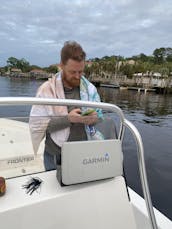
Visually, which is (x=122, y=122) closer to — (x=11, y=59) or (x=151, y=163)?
(x=151, y=163)

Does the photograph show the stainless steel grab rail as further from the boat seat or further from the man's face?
the man's face

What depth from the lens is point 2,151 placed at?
1.28 m

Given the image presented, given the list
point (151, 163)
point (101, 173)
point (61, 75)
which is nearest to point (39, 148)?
point (101, 173)

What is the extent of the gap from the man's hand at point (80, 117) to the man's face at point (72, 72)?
31 centimetres

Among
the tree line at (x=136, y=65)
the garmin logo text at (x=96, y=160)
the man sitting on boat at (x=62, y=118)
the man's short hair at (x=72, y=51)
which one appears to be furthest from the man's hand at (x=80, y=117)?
the tree line at (x=136, y=65)

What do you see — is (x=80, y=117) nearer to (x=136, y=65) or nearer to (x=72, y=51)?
(x=72, y=51)

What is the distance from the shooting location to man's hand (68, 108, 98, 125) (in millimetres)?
1394

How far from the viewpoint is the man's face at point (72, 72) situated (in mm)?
1558

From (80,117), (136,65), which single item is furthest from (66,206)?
(136,65)

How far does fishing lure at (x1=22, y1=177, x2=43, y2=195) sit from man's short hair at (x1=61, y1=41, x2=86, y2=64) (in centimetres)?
80

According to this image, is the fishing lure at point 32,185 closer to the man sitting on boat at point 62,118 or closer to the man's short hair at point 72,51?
the man sitting on boat at point 62,118

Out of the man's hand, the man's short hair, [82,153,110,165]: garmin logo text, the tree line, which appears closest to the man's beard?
the man's short hair

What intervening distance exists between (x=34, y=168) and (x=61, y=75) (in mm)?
671

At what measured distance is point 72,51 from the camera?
152 centimetres
